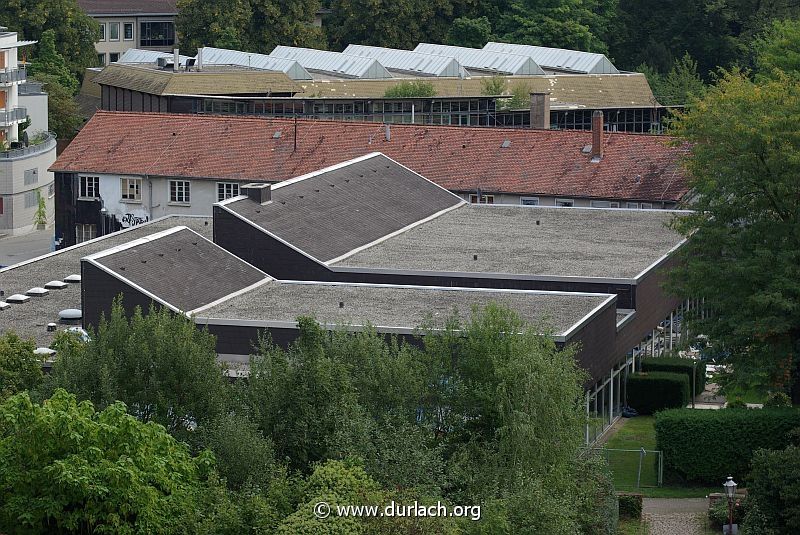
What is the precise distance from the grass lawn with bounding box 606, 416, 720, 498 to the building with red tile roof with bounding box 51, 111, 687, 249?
2079 centimetres

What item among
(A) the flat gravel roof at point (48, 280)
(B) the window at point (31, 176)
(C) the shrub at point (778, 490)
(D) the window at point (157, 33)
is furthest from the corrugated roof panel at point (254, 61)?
(C) the shrub at point (778, 490)

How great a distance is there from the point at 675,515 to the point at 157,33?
10346cm

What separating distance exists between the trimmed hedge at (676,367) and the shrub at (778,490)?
14695 millimetres

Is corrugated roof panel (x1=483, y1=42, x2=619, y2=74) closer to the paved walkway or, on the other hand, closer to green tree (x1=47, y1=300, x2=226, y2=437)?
the paved walkway

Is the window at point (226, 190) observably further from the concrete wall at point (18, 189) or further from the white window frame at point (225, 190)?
the concrete wall at point (18, 189)

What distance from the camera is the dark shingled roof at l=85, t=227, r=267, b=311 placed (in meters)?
50.1

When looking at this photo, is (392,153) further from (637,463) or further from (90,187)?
(637,463)

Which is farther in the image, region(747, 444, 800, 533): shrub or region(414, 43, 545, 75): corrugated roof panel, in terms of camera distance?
region(414, 43, 545, 75): corrugated roof panel

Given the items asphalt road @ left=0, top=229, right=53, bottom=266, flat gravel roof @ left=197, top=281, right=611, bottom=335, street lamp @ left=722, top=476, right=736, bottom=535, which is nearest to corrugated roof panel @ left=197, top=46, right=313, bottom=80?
asphalt road @ left=0, top=229, right=53, bottom=266

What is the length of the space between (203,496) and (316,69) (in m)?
81.9

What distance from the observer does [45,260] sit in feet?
201

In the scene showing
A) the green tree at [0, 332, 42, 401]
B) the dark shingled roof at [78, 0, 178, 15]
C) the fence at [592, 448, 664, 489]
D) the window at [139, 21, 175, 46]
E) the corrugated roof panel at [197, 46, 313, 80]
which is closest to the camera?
the green tree at [0, 332, 42, 401]

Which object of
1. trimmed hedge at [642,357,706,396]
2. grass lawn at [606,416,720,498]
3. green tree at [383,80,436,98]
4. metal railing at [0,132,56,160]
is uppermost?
green tree at [383,80,436,98]

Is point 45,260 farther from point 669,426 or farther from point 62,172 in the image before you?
point 669,426
